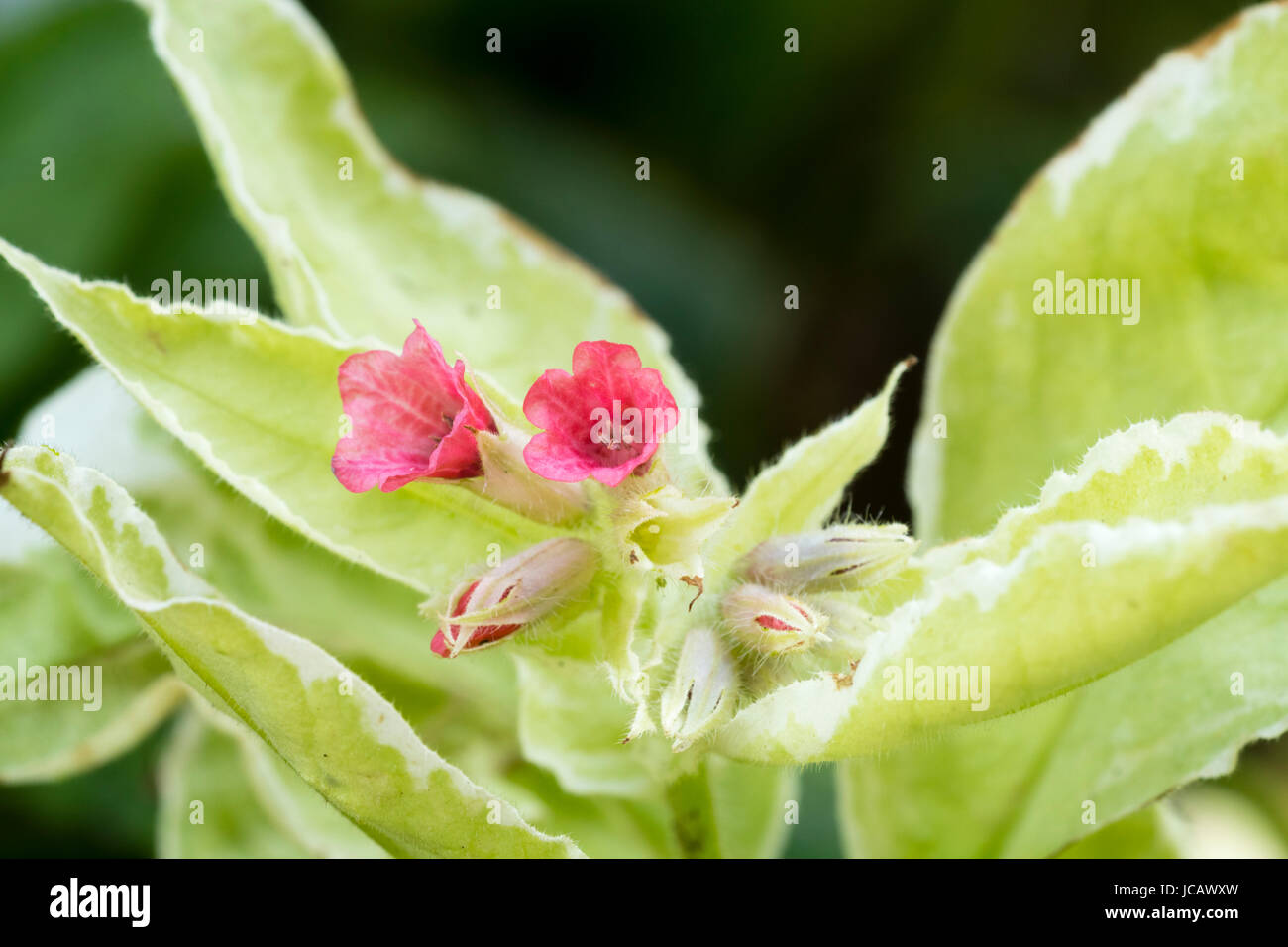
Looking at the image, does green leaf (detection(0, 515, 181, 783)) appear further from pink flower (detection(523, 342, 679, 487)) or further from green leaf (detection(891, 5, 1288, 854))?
green leaf (detection(891, 5, 1288, 854))

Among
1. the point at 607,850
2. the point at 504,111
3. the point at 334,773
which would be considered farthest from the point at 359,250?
the point at 504,111

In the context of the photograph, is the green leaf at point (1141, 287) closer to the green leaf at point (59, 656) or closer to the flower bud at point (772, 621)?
the flower bud at point (772, 621)

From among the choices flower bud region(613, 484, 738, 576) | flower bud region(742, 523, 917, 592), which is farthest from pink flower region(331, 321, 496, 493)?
flower bud region(742, 523, 917, 592)

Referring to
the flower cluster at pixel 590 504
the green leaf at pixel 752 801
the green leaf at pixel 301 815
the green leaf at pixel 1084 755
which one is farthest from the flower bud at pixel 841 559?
the green leaf at pixel 301 815

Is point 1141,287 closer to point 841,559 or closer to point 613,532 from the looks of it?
point 841,559
